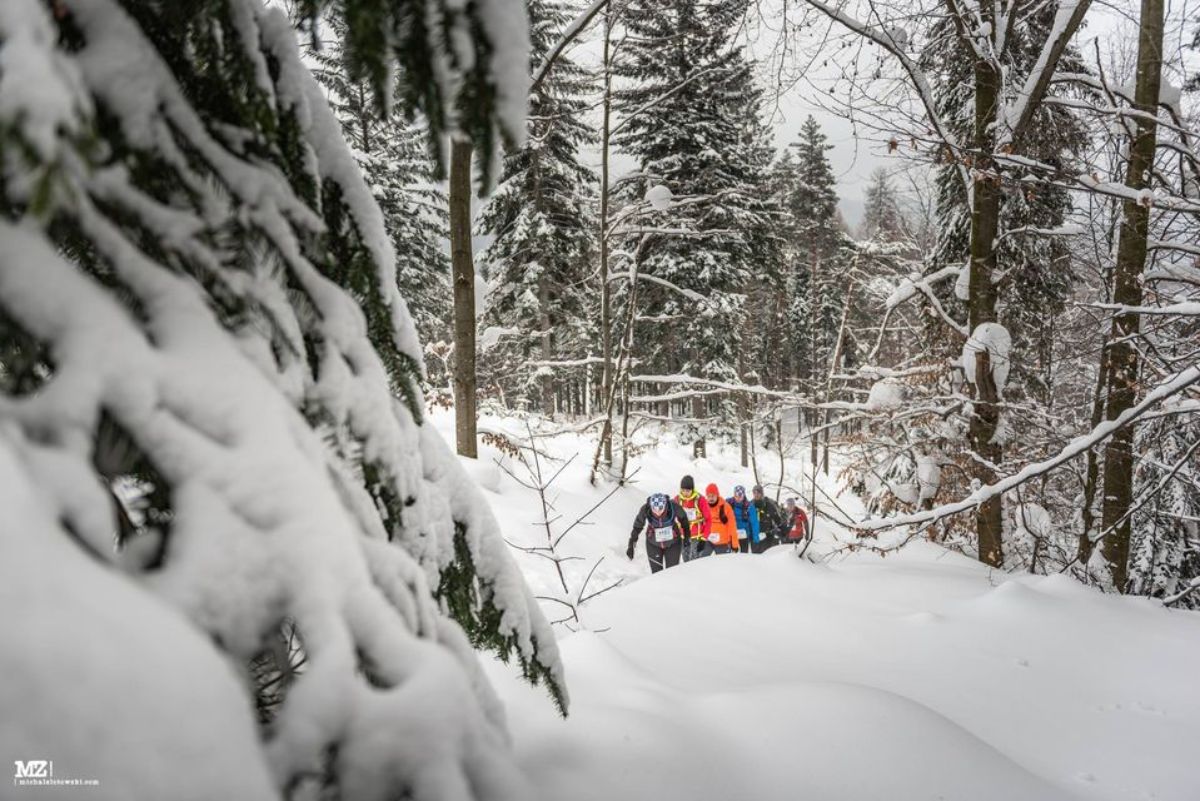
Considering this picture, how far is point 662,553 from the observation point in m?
8.47

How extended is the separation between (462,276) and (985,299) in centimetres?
552

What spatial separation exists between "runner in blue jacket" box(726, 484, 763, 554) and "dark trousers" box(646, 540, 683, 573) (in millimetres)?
1387

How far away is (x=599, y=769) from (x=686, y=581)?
3.40 metres

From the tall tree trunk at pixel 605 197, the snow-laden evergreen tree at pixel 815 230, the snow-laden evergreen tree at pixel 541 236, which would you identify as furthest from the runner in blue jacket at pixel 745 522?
the snow-laden evergreen tree at pixel 815 230

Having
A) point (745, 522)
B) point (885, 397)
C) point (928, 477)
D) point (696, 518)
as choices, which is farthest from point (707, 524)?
point (885, 397)

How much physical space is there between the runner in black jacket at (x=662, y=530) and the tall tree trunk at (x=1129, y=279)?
4851mm

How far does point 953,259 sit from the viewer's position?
29.8 feet

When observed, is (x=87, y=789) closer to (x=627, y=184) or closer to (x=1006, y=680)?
(x=1006, y=680)

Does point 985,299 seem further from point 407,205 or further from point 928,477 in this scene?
point 407,205

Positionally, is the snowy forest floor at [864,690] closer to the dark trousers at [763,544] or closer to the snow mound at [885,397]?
the snow mound at [885,397]

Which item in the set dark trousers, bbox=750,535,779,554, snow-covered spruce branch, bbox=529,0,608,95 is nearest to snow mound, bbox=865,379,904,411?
dark trousers, bbox=750,535,779,554

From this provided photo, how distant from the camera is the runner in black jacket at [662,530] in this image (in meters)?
8.41

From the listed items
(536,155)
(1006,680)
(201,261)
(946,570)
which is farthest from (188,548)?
(536,155)

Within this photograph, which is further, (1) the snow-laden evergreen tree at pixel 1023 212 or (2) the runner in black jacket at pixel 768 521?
(2) the runner in black jacket at pixel 768 521
